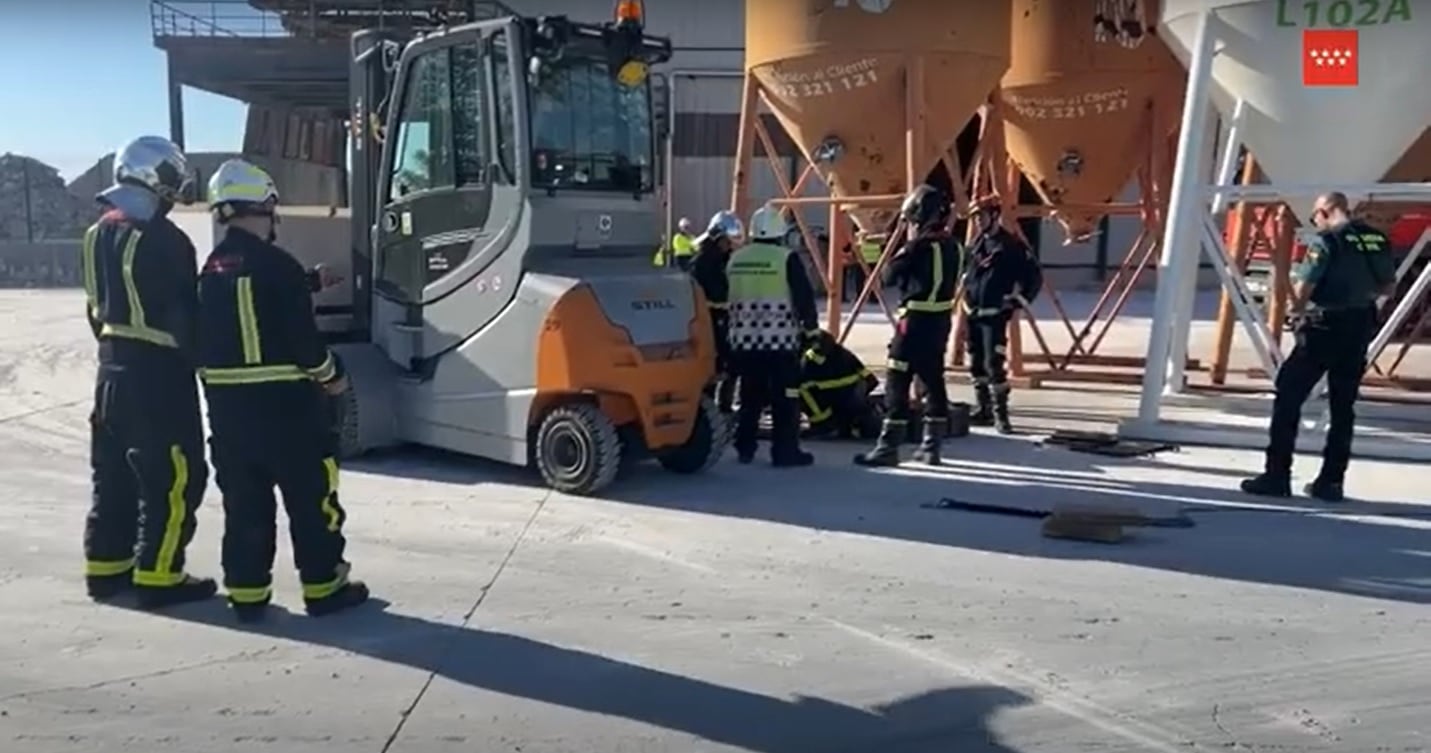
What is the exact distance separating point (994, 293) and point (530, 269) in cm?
377

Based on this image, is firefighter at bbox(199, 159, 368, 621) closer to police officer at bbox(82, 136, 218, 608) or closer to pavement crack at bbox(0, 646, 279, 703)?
police officer at bbox(82, 136, 218, 608)

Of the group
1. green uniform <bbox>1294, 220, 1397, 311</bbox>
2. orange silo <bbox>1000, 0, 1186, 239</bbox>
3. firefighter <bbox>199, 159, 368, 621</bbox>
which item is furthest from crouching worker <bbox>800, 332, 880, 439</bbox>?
firefighter <bbox>199, 159, 368, 621</bbox>

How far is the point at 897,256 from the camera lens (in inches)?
336

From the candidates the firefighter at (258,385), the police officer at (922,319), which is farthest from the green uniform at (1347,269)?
the firefighter at (258,385)

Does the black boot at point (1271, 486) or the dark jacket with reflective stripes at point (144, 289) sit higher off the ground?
the dark jacket with reflective stripes at point (144, 289)

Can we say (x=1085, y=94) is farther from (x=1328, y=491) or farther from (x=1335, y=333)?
(x=1328, y=491)

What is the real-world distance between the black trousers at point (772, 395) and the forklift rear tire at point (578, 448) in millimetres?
1276

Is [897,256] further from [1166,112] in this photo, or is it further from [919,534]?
[1166,112]

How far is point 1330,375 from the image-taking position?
7.64 metres

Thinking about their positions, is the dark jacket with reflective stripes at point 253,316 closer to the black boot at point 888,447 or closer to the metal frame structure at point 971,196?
the black boot at point 888,447

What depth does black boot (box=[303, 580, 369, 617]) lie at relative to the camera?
545 cm

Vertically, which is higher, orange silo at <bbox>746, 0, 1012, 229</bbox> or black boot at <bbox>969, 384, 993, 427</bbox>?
orange silo at <bbox>746, 0, 1012, 229</bbox>

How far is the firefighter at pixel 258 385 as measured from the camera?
16.9 ft

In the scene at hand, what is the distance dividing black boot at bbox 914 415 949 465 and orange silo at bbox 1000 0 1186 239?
5.07 m
